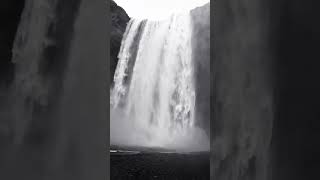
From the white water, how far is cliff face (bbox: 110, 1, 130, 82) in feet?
0.52

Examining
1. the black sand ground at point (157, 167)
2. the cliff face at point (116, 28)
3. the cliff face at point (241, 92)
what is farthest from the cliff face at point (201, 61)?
the cliff face at point (241, 92)

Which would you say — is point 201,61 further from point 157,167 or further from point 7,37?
point 7,37

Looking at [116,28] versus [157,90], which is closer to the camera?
[157,90]

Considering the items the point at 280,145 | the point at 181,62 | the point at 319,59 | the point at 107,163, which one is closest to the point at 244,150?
the point at 280,145

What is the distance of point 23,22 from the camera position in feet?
5.70

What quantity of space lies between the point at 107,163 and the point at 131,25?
11.5m

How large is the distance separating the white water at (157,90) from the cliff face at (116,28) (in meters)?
0.16

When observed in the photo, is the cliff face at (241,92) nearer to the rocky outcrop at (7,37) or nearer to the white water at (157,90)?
the rocky outcrop at (7,37)

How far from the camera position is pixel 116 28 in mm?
13164

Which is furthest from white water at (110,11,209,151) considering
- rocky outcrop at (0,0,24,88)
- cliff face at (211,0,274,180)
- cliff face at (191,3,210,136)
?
rocky outcrop at (0,0,24,88)

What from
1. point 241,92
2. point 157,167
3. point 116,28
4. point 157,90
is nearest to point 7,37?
point 241,92

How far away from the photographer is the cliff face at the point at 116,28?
42.0 feet

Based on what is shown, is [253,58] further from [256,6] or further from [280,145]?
[280,145]

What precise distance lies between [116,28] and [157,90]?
2.65m
